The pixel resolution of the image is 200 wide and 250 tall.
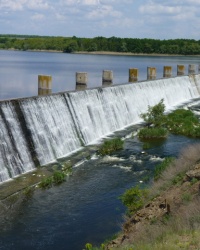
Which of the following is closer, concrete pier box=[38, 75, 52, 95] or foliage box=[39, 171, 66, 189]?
foliage box=[39, 171, 66, 189]

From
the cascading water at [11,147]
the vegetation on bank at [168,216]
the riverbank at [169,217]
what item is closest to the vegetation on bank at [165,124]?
the cascading water at [11,147]

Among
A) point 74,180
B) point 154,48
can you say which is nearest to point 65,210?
point 74,180

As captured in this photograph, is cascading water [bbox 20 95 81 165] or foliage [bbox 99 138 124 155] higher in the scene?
cascading water [bbox 20 95 81 165]

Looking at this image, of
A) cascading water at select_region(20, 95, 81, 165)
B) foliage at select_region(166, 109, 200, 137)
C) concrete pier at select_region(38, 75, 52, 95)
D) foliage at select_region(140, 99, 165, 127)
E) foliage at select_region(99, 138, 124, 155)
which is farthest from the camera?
concrete pier at select_region(38, 75, 52, 95)

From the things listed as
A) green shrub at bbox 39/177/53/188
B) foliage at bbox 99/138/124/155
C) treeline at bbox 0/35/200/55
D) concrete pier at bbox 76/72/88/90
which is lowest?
green shrub at bbox 39/177/53/188

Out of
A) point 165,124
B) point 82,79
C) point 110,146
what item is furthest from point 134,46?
point 110,146

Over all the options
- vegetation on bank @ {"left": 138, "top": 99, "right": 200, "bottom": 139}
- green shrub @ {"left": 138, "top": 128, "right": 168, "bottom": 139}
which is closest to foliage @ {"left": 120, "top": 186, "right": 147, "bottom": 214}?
green shrub @ {"left": 138, "top": 128, "right": 168, "bottom": 139}

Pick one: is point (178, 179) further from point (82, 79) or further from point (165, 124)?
point (82, 79)

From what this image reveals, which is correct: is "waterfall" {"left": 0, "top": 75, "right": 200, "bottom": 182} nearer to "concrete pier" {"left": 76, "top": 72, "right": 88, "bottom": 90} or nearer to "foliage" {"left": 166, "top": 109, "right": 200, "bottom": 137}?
"foliage" {"left": 166, "top": 109, "right": 200, "bottom": 137}
